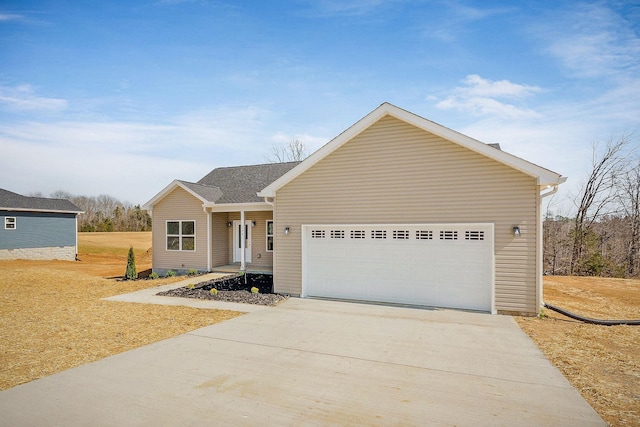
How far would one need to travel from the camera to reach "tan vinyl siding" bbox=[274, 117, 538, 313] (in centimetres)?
966

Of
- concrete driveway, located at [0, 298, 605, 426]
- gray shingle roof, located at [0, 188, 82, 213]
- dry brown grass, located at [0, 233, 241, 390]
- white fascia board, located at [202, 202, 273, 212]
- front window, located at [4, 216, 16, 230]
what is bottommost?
dry brown grass, located at [0, 233, 241, 390]

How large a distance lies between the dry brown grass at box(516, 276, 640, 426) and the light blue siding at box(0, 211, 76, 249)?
3034 cm

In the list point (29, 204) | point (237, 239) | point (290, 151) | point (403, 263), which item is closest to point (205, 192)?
point (237, 239)

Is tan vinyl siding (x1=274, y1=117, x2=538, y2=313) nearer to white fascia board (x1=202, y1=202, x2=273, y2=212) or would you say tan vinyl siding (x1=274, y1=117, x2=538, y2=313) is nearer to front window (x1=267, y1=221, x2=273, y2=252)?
white fascia board (x1=202, y1=202, x2=273, y2=212)

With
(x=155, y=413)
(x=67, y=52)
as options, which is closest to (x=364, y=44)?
(x=67, y=52)

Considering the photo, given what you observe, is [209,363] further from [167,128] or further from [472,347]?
[167,128]

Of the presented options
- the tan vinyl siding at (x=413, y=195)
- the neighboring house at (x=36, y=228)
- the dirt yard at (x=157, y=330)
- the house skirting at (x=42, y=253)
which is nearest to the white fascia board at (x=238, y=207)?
the tan vinyl siding at (x=413, y=195)

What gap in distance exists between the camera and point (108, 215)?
63.0 meters

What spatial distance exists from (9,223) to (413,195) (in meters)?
27.7

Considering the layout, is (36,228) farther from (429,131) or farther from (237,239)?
(429,131)

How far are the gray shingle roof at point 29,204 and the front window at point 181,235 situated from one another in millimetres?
14602

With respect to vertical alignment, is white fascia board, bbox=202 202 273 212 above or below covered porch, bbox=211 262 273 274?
above

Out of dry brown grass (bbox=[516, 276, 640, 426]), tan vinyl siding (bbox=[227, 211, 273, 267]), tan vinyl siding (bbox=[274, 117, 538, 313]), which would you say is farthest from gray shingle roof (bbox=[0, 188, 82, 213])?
dry brown grass (bbox=[516, 276, 640, 426])

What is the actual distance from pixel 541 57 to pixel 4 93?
A: 20641mm
